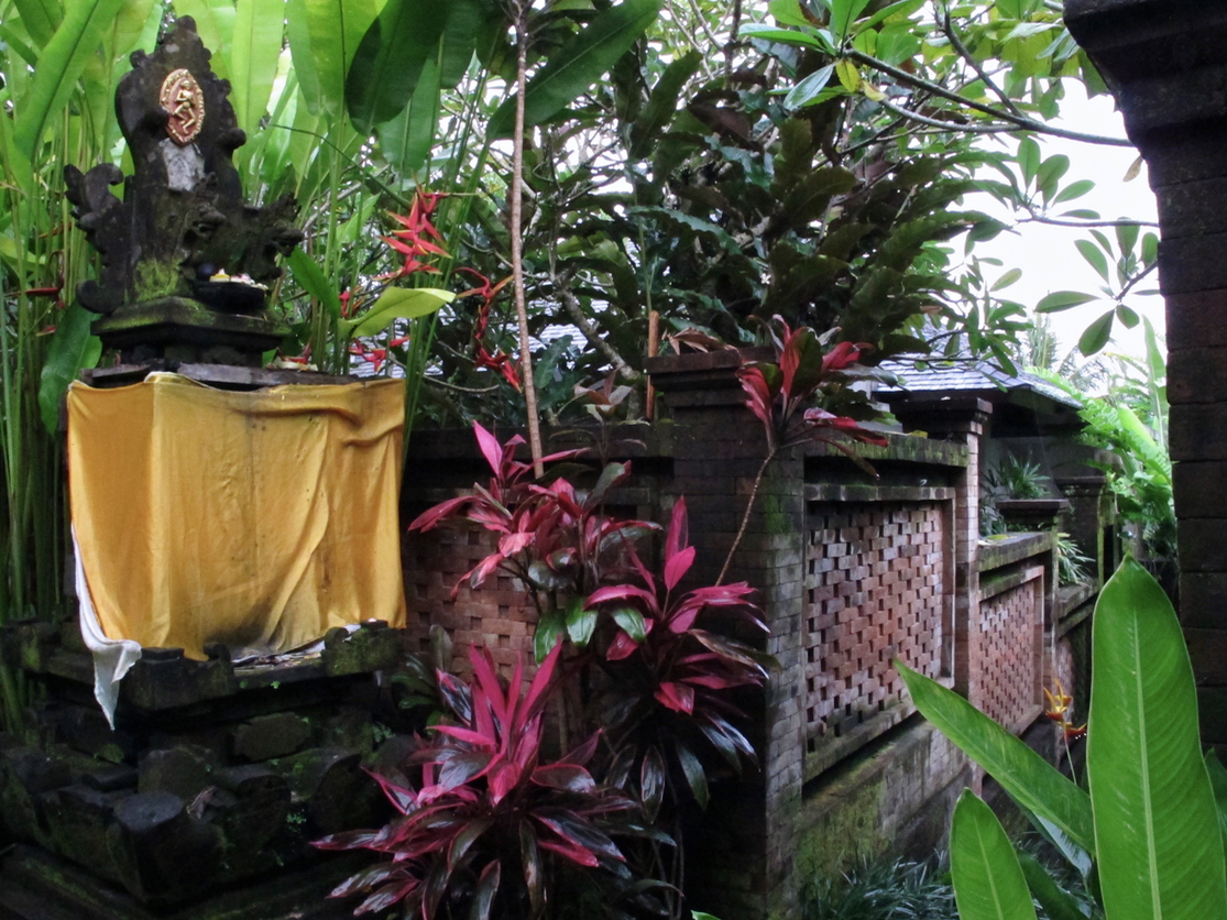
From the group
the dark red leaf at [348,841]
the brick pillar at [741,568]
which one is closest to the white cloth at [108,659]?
the dark red leaf at [348,841]

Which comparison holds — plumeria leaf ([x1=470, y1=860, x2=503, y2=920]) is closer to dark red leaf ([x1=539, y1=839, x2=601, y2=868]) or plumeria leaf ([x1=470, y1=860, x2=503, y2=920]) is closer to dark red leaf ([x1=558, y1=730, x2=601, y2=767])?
dark red leaf ([x1=539, y1=839, x2=601, y2=868])

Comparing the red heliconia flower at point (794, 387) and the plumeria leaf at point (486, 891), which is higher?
the red heliconia flower at point (794, 387)

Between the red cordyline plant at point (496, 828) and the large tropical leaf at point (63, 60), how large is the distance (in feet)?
7.75

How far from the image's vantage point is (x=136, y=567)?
3328 mm

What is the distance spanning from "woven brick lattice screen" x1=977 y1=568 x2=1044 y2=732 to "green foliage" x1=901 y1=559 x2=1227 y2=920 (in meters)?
4.71

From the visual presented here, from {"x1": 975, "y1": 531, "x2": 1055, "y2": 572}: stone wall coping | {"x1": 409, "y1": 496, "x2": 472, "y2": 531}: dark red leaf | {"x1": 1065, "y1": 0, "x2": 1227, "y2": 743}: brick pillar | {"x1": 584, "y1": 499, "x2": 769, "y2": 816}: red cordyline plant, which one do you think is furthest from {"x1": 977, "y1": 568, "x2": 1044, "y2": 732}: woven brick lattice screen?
{"x1": 1065, "y1": 0, "x2": 1227, "y2": 743}: brick pillar

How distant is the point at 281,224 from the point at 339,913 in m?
2.29

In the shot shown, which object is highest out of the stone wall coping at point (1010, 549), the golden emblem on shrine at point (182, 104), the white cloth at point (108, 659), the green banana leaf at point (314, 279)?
the golden emblem on shrine at point (182, 104)

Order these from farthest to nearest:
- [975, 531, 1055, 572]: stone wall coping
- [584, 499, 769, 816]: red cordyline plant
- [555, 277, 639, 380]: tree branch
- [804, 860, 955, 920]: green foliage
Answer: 1. [975, 531, 1055, 572]: stone wall coping
2. [555, 277, 639, 380]: tree branch
3. [804, 860, 955, 920]: green foliage
4. [584, 499, 769, 816]: red cordyline plant

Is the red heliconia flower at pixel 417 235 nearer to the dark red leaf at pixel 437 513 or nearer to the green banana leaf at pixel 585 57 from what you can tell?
the green banana leaf at pixel 585 57

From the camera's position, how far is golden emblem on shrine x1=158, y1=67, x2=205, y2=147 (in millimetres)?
3486

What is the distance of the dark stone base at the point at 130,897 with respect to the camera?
314 centimetres

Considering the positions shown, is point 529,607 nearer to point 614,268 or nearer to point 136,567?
point 136,567

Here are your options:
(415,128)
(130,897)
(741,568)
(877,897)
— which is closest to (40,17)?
(415,128)
